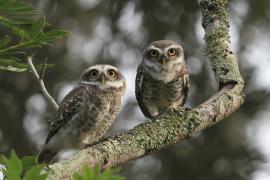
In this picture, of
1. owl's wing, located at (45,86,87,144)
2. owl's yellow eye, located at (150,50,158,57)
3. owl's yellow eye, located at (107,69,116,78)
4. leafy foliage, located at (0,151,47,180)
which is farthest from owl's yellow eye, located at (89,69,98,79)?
leafy foliage, located at (0,151,47,180)

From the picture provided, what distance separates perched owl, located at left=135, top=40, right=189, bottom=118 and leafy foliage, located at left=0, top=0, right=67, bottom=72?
9.39 ft

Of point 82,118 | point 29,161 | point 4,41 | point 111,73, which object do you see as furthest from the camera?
point 111,73

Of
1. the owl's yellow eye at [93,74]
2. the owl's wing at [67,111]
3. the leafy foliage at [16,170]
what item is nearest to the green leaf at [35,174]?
the leafy foliage at [16,170]

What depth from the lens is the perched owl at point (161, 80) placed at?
209 inches

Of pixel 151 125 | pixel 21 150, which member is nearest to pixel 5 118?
pixel 21 150

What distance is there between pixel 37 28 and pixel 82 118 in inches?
92.7

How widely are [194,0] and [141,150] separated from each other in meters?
5.31

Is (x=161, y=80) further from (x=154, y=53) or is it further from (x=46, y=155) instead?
(x=46, y=155)

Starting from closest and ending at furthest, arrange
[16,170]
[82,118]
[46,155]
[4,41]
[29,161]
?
[16,170]
[29,161]
[4,41]
[82,118]
[46,155]

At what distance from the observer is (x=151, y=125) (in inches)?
128

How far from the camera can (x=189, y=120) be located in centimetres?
326

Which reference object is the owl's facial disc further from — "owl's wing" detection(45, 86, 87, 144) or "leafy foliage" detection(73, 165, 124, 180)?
"leafy foliage" detection(73, 165, 124, 180)

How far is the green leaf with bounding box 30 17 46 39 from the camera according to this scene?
2.41 metres

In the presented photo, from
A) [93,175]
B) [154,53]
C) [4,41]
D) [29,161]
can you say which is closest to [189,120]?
[4,41]
